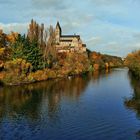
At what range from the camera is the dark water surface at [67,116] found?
27500 millimetres

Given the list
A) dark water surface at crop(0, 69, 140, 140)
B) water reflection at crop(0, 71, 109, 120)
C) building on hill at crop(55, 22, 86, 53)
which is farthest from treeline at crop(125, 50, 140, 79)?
building on hill at crop(55, 22, 86, 53)

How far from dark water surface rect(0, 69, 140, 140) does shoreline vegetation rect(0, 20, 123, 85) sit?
14628mm

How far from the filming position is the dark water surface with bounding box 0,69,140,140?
27500 millimetres

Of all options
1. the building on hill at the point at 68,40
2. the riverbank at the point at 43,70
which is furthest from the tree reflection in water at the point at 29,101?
the building on hill at the point at 68,40

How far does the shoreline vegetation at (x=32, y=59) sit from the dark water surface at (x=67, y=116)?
14.6m

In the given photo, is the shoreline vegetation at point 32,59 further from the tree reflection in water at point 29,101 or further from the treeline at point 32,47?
the tree reflection in water at point 29,101

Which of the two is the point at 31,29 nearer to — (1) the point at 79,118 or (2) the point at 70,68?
(2) the point at 70,68

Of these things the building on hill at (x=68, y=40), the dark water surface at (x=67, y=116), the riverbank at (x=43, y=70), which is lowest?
the dark water surface at (x=67, y=116)

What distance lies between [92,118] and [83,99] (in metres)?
12.8

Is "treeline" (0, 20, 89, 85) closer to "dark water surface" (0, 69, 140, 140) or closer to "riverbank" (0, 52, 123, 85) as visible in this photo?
"riverbank" (0, 52, 123, 85)

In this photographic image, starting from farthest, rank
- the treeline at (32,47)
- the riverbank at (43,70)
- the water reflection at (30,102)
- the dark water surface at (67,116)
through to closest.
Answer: the treeline at (32,47) < the riverbank at (43,70) < the water reflection at (30,102) < the dark water surface at (67,116)

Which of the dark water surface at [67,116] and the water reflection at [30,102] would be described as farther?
the water reflection at [30,102]

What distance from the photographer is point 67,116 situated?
34.4 meters

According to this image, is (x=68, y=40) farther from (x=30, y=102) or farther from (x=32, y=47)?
(x=30, y=102)
